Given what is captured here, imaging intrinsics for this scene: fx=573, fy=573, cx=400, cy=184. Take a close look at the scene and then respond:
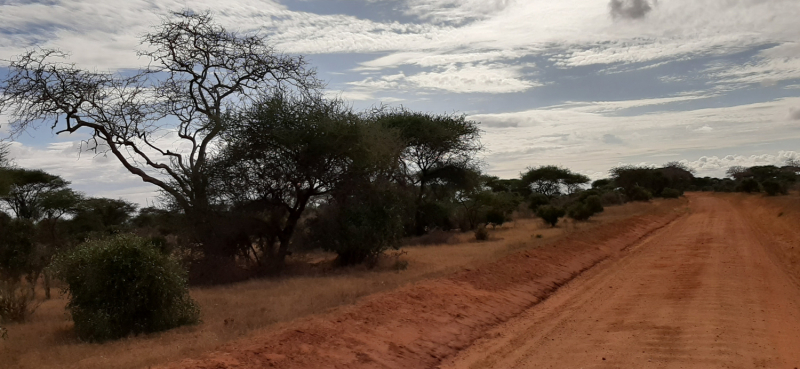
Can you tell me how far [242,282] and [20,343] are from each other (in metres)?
6.88

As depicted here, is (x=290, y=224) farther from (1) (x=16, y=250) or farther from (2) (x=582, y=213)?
(2) (x=582, y=213)

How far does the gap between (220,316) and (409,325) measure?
3.70 m

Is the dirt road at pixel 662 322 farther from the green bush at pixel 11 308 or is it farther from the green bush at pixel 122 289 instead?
the green bush at pixel 11 308

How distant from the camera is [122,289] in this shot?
9758mm

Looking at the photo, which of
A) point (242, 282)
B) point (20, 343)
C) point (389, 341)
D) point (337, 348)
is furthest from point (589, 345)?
point (242, 282)

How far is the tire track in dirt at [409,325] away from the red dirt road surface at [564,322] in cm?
2

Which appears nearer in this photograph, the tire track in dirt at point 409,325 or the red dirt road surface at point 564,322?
the red dirt road surface at point 564,322

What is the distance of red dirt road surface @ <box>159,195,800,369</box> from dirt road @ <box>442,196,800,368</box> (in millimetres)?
21

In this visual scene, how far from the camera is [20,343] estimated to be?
9.02 metres

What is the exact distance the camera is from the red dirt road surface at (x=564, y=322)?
7430mm

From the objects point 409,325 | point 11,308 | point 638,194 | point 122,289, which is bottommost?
point 409,325

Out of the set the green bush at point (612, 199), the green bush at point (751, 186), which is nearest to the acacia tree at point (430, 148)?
the green bush at point (612, 199)

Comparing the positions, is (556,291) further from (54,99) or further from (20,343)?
(54,99)

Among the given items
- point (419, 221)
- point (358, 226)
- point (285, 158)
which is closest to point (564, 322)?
point (358, 226)
